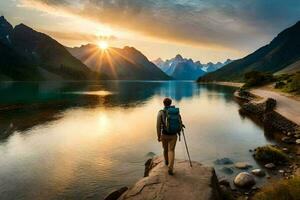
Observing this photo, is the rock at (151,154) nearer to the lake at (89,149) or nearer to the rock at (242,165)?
the lake at (89,149)

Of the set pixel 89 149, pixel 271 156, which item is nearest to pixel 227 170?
pixel 271 156

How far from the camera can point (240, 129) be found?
45562 millimetres

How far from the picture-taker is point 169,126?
16141mm

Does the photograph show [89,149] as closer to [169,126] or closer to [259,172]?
[259,172]

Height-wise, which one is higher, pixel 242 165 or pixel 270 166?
pixel 270 166

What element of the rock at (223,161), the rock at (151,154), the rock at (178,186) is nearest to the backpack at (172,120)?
the rock at (178,186)

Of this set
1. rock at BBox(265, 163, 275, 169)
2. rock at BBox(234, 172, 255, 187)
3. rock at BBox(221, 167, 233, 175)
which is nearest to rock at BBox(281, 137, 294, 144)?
rock at BBox(265, 163, 275, 169)

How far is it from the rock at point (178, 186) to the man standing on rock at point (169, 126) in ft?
2.53

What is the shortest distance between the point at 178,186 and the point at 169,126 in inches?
125

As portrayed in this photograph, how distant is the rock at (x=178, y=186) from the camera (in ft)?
46.4

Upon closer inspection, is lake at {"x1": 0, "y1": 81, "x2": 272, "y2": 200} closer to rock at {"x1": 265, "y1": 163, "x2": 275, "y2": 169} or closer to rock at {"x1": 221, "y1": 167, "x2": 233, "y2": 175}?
rock at {"x1": 221, "y1": 167, "x2": 233, "y2": 175}

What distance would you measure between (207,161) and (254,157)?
4708mm

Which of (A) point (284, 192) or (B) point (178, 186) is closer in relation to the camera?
(A) point (284, 192)

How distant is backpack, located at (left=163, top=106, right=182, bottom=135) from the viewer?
52.3ft
